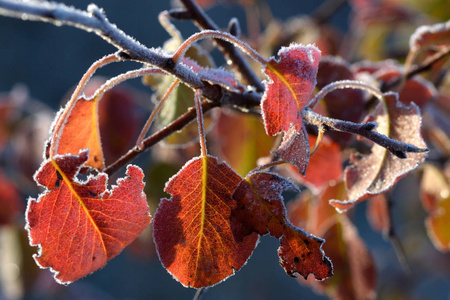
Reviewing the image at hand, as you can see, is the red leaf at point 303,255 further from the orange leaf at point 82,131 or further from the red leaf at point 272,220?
the orange leaf at point 82,131

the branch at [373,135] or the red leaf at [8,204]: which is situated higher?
the red leaf at [8,204]

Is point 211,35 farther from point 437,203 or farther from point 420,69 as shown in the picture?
point 437,203

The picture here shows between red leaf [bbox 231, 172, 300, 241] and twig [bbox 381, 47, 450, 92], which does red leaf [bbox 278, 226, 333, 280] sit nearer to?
red leaf [bbox 231, 172, 300, 241]

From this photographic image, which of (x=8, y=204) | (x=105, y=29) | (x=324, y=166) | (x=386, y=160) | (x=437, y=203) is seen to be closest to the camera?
(x=105, y=29)

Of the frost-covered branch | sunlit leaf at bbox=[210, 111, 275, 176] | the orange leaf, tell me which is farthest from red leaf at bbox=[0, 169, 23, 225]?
the frost-covered branch

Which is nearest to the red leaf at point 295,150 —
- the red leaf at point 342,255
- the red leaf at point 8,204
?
the red leaf at point 342,255

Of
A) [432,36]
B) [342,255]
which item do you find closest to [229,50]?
[432,36]
